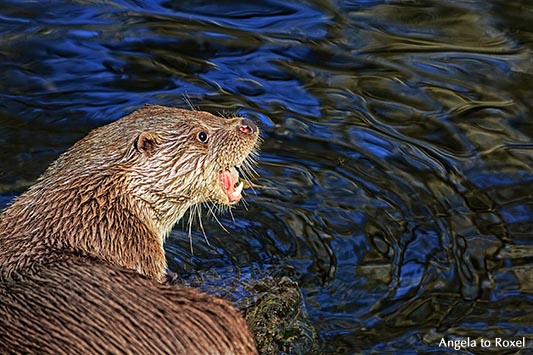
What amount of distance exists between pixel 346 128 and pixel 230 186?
144 centimetres

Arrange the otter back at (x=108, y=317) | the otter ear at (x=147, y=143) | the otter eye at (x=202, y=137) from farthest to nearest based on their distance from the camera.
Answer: the otter eye at (x=202, y=137)
the otter ear at (x=147, y=143)
the otter back at (x=108, y=317)

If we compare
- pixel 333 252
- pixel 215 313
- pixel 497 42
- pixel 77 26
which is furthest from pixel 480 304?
pixel 77 26

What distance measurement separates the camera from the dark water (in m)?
4.86

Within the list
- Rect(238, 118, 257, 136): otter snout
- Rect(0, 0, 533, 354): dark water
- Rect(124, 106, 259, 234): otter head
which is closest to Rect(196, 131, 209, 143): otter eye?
Rect(124, 106, 259, 234): otter head

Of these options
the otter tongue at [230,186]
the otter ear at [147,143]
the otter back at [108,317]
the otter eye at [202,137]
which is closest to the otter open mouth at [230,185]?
the otter tongue at [230,186]

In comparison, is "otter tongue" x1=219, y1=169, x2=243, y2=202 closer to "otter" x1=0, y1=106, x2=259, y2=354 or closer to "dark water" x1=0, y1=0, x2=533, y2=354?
"otter" x1=0, y1=106, x2=259, y2=354

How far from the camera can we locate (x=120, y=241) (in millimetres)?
4359

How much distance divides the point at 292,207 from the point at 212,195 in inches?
28.2

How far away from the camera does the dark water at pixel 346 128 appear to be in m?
4.86

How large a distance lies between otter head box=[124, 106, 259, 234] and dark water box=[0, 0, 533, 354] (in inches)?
18.0

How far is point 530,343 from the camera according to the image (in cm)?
451

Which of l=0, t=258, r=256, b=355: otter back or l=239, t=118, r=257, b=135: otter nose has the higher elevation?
l=239, t=118, r=257, b=135: otter nose

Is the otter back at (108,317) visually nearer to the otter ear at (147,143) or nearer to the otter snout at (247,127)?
the otter ear at (147,143)

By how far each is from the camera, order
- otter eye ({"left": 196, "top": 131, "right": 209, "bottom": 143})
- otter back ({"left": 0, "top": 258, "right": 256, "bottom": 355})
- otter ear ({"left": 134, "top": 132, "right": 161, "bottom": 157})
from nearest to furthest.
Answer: otter back ({"left": 0, "top": 258, "right": 256, "bottom": 355}) < otter ear ({"left": 134, "top": 132, "right": 161, "bottom": 157}) < otter eye ({"left": 196, "top": 131, "right": 209, "bottom": 143})
